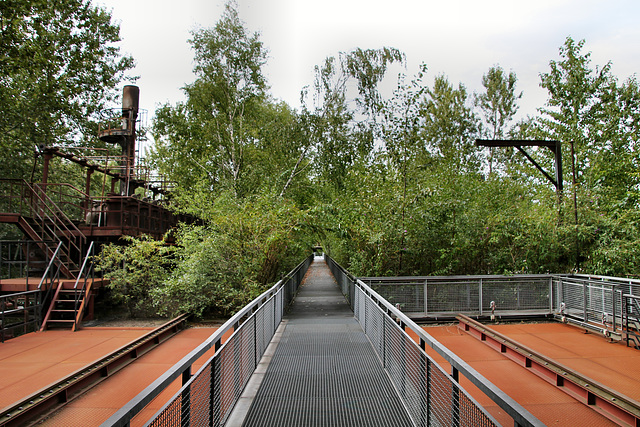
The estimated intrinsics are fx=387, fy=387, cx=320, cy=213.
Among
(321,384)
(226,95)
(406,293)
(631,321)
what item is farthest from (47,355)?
(226,95)

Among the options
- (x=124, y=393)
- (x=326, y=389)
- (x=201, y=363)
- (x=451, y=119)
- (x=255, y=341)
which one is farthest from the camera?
(x=451, y=119)

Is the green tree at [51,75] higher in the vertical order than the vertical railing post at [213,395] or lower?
higher

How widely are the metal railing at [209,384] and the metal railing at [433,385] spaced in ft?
6.02

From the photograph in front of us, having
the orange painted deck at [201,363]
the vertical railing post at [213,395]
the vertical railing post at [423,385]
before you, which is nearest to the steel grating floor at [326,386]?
the vertical railing post at [423,385]

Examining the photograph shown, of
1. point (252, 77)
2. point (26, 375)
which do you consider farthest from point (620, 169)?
→ point (26, 375)

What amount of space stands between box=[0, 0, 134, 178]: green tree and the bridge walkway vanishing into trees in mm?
14338

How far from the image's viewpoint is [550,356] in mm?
7141

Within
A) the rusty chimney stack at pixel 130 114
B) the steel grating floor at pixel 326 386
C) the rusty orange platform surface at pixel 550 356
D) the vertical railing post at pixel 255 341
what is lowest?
the rusty orange platform surface at pixel 550 356

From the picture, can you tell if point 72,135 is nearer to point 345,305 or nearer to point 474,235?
point 345,305

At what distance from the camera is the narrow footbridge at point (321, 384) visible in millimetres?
2632

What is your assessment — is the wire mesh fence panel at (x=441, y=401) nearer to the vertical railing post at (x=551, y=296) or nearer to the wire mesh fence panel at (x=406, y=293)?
the wire mesh fence panel at (x=406, y=293)

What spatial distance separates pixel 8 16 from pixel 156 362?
46.5ft

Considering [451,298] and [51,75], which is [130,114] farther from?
[451,298]

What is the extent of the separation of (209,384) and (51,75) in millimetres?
21448
